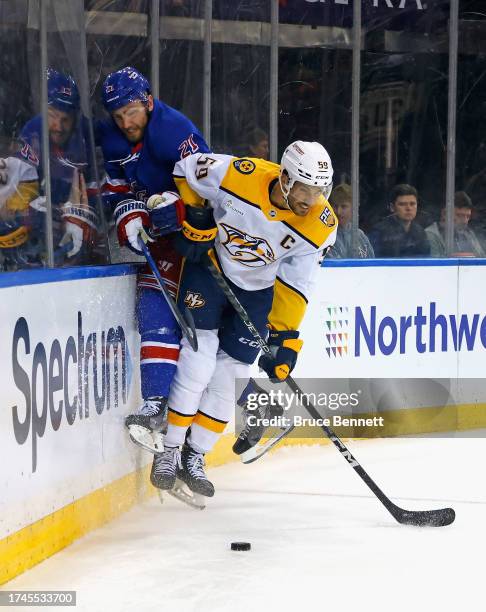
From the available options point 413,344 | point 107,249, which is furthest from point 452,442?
point 107,249

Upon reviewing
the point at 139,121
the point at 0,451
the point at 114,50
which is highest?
the point at 114,50

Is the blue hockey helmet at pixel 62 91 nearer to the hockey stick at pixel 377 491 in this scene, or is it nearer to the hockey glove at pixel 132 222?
the hockey glove at pixel 132 222

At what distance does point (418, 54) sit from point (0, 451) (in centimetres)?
378

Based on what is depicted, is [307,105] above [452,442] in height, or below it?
above

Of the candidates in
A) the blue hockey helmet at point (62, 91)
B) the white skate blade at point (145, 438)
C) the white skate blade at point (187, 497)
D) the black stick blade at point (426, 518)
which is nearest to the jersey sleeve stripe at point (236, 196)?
the blue hockey helmet at point (62, 91)

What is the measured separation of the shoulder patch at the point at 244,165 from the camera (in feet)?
14.2

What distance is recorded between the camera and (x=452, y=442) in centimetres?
591

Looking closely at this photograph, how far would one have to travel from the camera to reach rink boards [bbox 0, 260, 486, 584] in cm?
350

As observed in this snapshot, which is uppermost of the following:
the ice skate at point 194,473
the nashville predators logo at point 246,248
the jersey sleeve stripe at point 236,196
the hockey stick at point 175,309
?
the jersey sleeve stripe at point 236,196

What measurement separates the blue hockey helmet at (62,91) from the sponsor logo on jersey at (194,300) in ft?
2.52

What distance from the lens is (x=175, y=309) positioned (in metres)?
4.42

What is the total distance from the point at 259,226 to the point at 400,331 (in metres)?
1.92

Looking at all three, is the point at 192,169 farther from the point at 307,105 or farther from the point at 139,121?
the point at 307,105

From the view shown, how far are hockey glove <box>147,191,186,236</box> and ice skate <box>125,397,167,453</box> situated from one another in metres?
0.62
